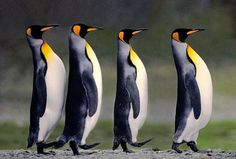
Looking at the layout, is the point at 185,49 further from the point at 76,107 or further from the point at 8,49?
the point at 8,49

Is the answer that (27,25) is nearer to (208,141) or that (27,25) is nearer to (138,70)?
(138,70)

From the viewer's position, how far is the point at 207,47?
6.07 m

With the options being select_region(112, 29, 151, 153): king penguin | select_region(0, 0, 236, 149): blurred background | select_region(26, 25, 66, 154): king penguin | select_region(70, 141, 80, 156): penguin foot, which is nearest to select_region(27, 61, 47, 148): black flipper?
select_region(26, 25, 66, 154): king penguin

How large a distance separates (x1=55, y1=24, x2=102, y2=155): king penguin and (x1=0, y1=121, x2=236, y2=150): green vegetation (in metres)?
0.16

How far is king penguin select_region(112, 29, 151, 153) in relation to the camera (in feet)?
19.3

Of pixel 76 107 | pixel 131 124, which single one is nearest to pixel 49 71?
pixel 76 107

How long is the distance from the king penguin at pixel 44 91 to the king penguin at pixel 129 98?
0.41m

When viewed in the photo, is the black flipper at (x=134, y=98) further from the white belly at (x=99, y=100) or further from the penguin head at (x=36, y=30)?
the penguin head at (x=36, y=30)

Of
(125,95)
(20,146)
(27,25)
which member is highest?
(27,25)

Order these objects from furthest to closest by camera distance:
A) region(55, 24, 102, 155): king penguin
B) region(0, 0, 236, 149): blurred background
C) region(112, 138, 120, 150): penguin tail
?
region(0, 0, 236, 149): blurred background, region(112, 138, 120, 150): penguin tail, region(55, 24, 102, 155): king penguin

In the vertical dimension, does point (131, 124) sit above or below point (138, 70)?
below

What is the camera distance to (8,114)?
20.1 ft

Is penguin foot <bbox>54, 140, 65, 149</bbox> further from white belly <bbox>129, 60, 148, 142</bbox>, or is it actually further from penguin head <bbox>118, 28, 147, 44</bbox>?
penguin head <bbox>118, 28, 147, 44</bbox>

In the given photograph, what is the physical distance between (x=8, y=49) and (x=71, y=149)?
897 mm
